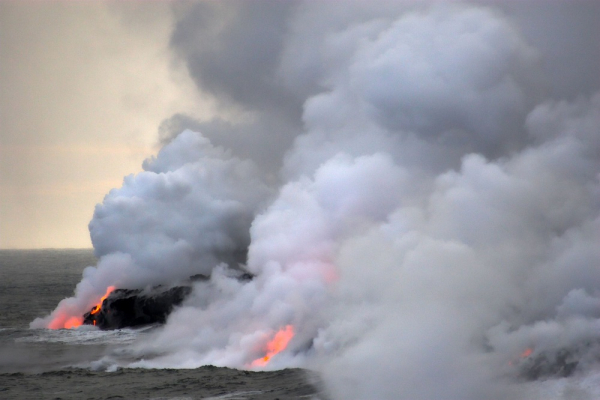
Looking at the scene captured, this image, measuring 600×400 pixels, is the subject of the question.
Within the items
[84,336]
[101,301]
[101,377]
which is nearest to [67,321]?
[101,301]

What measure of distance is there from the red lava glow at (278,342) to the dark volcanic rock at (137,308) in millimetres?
24897

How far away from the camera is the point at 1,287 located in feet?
465

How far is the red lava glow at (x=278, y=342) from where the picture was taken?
5677cm

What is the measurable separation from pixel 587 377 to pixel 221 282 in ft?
157

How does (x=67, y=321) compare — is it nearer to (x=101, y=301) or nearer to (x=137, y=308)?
(x=101, y=301)

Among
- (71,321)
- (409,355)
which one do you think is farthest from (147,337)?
(409,355)

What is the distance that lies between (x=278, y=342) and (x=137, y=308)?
29119mm

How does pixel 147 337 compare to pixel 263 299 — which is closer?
pixel 263 299

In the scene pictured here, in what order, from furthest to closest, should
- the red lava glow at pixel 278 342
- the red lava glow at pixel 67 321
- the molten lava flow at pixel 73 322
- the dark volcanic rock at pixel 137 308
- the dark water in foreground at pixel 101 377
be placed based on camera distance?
the molten lava flow at pixel 73 322
the red lava glow at pixel 67 321
the dark volcanic rock at pixel 137 308
the red lava glow at pixel 278 342
the dark water in foreground at pixel 101 377

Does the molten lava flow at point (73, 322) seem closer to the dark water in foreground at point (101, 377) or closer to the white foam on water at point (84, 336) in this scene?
the white foam on water at point (84, 336)

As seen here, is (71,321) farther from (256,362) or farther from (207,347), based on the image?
(256,362)

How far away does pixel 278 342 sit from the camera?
2296 inches

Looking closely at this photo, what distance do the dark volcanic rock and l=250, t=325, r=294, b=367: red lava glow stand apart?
2490cm

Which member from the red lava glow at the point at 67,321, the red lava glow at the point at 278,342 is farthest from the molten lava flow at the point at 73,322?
the red lava glow at the point at 278,342
